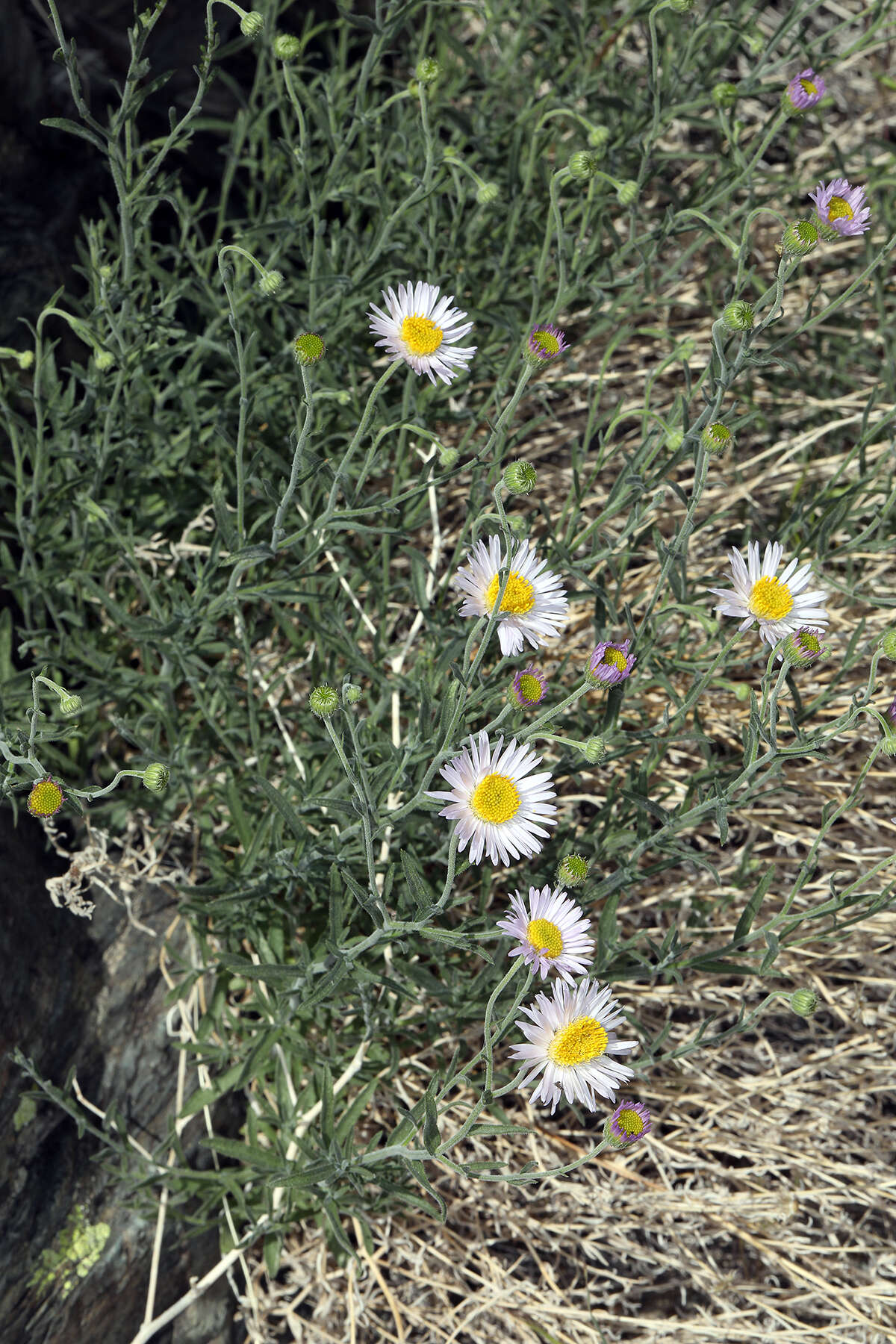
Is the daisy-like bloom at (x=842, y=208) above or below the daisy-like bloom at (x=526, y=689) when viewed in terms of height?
above

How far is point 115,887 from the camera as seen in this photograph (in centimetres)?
283

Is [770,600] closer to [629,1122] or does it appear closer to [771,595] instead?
[771,595]

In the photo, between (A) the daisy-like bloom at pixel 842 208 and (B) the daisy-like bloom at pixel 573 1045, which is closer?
(B) the daisy-like bloom at pixel 573 1045

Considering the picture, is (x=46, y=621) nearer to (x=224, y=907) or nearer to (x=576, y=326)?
(x=224, y=907)

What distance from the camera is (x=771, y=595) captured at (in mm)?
2318

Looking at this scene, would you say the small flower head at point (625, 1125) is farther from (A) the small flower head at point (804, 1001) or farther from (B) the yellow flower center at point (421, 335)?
(B) the yellow flower center at point (421, 335)

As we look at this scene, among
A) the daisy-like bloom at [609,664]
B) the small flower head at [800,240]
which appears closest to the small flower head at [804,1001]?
the daisy-like bloom at [609,664]

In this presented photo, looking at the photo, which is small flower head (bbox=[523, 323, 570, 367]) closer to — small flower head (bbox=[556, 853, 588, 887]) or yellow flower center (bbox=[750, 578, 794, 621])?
yellow flower center (bbox=[750, 578, 794, 621])

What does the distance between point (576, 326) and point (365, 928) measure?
216 centimetres

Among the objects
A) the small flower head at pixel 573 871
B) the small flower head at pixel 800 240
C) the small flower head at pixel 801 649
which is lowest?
the small flower head at pixel 573 871

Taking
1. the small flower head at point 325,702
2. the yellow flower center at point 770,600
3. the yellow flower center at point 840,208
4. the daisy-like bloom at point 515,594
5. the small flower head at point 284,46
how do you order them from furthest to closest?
the yellow flower center at point 840,208 → the yellow flower center at point 770,600 → the small flower head at point 284,46 → the daisy-like bloom at point 515,594 → the small flower head at point 325,702

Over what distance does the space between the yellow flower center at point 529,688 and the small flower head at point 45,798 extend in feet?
2.68

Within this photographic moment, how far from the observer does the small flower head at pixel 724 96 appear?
105 inches

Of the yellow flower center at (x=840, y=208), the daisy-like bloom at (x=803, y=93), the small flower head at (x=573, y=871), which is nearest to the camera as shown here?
the small flower head at (x=573, y=871)
